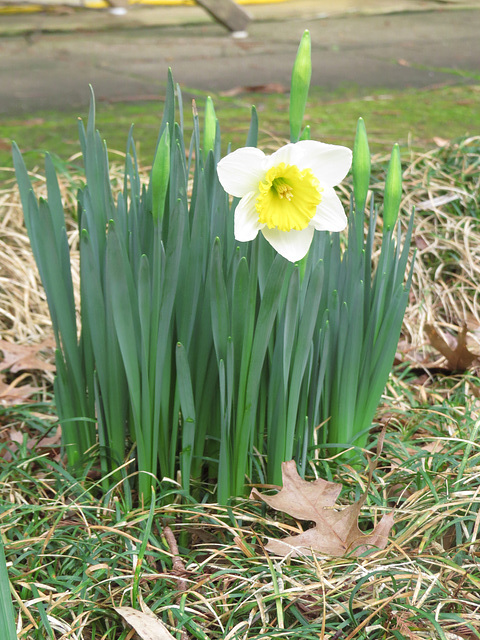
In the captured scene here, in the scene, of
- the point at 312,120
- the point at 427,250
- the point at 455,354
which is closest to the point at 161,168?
the point at 455,354

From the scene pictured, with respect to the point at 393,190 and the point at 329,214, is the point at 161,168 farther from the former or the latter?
the point at 393,190

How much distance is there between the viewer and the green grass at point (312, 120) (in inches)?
141

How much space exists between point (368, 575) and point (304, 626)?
132 millimetres

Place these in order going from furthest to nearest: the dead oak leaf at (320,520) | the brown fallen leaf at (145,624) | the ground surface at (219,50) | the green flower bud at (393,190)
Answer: the ground surface at (219,50)
the green flower bud at (393,190)
the dead oak leaf at (320,520)
the brown fallen leaf at (145,624)

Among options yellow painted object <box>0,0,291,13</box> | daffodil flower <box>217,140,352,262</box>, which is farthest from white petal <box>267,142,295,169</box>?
yellow painted object <box>0,0,291,13</box>

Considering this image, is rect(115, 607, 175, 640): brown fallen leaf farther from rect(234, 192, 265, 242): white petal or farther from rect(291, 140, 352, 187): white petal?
rect(291, 140, 352, 187): white petal

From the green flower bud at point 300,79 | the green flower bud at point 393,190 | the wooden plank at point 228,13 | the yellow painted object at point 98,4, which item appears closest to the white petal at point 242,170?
the green flower bud at point 300,79

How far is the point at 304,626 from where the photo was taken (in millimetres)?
1106

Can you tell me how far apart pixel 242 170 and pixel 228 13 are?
605 cm

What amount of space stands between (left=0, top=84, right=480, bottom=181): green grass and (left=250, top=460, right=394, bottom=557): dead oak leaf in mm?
2257

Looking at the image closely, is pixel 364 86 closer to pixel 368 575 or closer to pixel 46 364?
pixel 46 364

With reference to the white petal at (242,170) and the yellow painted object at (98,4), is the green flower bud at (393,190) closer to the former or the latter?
the white petal at (242,170)

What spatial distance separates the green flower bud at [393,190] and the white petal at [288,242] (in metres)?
0.33

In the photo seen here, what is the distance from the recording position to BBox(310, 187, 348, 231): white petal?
115 centimetres
